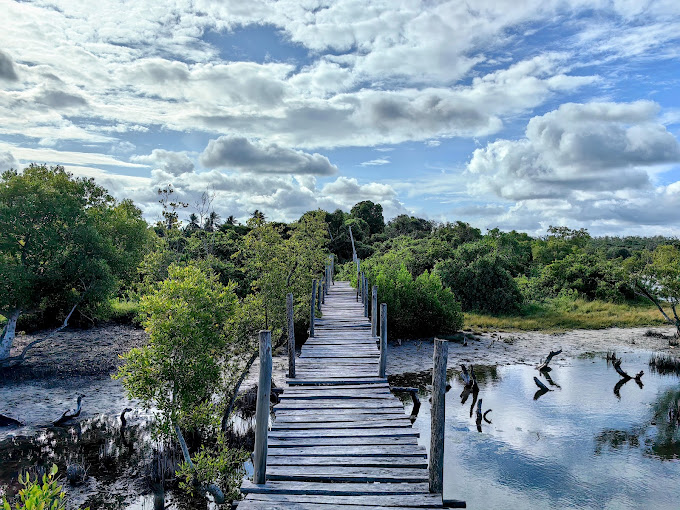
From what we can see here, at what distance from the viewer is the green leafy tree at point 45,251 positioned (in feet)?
62.0

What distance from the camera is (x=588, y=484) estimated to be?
1180 cm

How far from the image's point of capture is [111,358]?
21.4 metres

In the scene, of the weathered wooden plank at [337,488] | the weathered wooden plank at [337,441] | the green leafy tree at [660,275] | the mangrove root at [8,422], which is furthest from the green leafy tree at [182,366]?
the green leafy tree at [660,275]

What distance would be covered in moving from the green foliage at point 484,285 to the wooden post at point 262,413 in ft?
98.1

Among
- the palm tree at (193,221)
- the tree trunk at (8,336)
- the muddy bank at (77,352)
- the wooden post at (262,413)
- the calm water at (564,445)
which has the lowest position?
the calm water at (564,445)

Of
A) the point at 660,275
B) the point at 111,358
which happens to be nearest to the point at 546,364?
the point at 660,275

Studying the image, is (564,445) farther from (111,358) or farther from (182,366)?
(111,358)

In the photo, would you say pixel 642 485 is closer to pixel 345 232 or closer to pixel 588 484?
pixel 588 484

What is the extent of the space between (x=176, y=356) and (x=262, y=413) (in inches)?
159

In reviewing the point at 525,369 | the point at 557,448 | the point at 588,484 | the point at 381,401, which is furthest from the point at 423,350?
the point at 381,401

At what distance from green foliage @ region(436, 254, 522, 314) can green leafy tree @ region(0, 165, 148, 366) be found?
23391 millimetres

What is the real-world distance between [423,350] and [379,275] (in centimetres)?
447

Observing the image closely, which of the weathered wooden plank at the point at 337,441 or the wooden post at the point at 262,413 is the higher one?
the wooden post at the point at 262,413

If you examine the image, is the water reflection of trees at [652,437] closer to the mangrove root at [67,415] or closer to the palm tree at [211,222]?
the mangrove root at [67,415]
